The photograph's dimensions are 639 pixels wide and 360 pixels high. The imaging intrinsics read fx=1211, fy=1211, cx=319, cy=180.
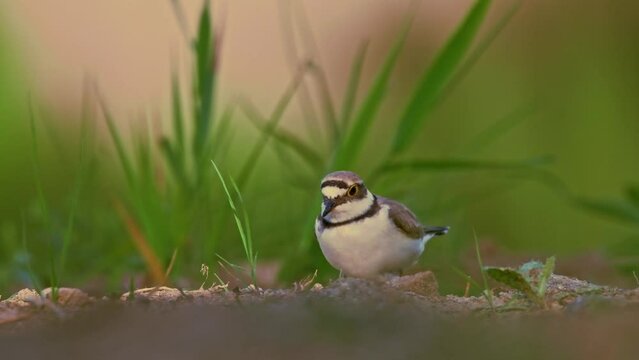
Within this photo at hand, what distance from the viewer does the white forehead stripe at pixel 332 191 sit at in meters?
4.02

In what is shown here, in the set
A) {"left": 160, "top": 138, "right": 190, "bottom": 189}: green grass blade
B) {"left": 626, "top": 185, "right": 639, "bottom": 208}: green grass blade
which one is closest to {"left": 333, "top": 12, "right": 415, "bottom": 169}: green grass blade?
{"left": 160, "top": 138, "right": 190, "bottom": 189}: green grass blade

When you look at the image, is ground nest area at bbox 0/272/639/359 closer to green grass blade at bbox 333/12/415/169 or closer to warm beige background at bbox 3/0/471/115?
green grass blade at bbox 333/12/415/169

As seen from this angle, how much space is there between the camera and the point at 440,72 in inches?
188

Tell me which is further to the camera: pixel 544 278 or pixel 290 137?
pixel 290 137

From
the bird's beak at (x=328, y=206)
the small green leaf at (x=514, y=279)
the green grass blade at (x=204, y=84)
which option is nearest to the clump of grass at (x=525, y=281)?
the small green leaf at (x=514, y=279)

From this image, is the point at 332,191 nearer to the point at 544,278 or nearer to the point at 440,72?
the point at 440,72

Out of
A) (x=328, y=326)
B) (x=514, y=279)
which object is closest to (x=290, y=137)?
(x=514, y=279)

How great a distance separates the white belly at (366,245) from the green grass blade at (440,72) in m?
0.79

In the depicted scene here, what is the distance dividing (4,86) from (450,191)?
→ 3760 millimetres

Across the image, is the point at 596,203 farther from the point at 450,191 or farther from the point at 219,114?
the point at 219,114

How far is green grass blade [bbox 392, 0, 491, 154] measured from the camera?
474cm

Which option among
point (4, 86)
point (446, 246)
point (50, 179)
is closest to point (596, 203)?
point (446, 246)

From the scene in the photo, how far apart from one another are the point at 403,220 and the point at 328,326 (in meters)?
1.64

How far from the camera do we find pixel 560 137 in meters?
A: 9.23
